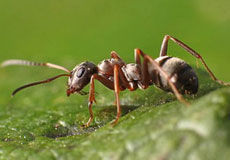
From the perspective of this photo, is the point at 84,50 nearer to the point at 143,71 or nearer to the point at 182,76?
the point at 143,71

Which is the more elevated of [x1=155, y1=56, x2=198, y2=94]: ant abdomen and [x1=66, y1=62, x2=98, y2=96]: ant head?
[x1=66, y1=62, x2=98, y2=96]: ant head

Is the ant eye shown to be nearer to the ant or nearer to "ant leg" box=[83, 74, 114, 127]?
the ant

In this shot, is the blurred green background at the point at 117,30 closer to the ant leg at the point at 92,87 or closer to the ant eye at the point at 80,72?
the ant eye at the point at 80,72

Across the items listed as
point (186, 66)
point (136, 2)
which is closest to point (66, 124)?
point (186, 66)

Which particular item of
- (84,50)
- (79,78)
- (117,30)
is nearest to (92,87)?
(79,78)

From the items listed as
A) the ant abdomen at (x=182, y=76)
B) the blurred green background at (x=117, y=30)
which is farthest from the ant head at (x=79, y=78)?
the blurred green background at (x=117, y=30)

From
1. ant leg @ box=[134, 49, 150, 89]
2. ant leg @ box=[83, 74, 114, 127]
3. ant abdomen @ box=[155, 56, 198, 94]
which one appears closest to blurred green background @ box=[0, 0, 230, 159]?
ant leg @ box=[83, 74, 114, 127]
